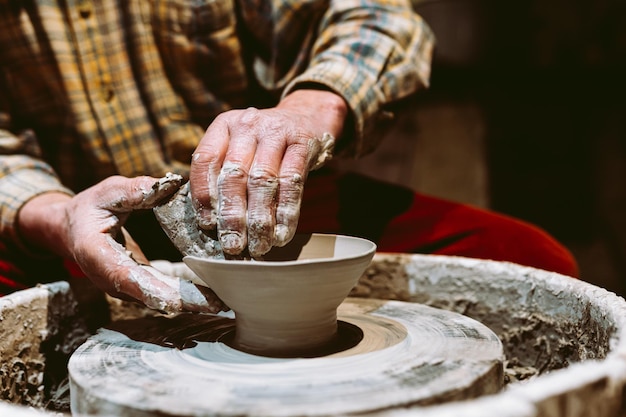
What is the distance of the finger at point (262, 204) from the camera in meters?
0.87

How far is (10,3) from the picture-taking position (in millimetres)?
1431

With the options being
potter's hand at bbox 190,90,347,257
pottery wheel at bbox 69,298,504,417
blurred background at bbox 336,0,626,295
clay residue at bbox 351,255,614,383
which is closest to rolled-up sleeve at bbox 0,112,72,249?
pottery wheel at bbox 69,298,504,417

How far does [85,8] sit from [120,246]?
0.74 m

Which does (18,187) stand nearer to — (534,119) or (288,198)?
(288,198)

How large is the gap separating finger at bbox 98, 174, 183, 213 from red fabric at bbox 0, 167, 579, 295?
42 cm

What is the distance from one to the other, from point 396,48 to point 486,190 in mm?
2068

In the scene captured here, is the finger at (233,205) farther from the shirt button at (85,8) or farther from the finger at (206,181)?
the shirt button at (85,8)

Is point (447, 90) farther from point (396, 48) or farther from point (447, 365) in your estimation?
point (447, 365)

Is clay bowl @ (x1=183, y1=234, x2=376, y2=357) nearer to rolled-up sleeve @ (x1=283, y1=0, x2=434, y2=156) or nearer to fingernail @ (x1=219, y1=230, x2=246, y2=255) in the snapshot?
fingernail @ (x1=219, y1=230, x2=246, y2=255)

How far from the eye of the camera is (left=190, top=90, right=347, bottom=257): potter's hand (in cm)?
87

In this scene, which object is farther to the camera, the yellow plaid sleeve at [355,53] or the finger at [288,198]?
the yellow plaid sleeve at [355,53]

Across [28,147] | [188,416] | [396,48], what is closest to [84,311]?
[28,147]

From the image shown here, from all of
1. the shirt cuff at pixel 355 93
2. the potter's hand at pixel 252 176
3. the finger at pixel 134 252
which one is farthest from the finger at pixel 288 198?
the shirt cuff at pixel 355 93

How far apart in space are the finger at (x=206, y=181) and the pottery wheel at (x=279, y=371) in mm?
183
